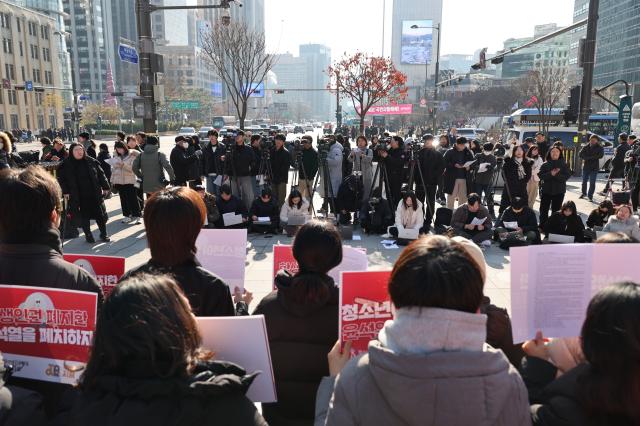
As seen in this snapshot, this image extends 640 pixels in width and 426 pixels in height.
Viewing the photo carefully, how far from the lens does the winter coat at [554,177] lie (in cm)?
930

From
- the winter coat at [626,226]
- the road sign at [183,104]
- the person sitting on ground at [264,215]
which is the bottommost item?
the person sitting on ground at [264,215]

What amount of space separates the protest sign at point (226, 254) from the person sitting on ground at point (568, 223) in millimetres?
6343

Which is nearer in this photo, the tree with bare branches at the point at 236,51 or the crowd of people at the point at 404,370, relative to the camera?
the crowd of people at the point at 404,370

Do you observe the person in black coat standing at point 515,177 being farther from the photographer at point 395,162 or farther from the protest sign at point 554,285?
the protest sign at point 554,285

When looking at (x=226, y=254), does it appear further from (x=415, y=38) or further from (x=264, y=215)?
(x=415, y=38)

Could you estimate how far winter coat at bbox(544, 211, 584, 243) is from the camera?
25.3ft

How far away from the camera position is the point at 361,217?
31.0ft

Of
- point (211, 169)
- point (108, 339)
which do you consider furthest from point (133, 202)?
point (108, 339)

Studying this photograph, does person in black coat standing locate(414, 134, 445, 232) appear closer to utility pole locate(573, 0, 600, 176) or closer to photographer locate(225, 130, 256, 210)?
photographer locate(225, 130, 256, 210)

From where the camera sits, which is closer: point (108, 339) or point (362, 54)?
point (108, 339)

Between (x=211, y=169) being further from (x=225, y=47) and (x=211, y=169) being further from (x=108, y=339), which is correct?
(x=225, y=47)

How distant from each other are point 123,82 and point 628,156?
96488 millimetres

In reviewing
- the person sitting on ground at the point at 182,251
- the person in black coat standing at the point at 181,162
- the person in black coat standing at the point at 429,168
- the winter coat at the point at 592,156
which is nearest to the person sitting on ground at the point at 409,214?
the person in black coat standing at the point at 429,168

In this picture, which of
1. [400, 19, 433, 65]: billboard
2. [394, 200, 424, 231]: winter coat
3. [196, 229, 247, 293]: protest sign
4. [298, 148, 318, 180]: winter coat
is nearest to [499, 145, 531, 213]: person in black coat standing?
[394, 200, 424, 231]: winter coat
